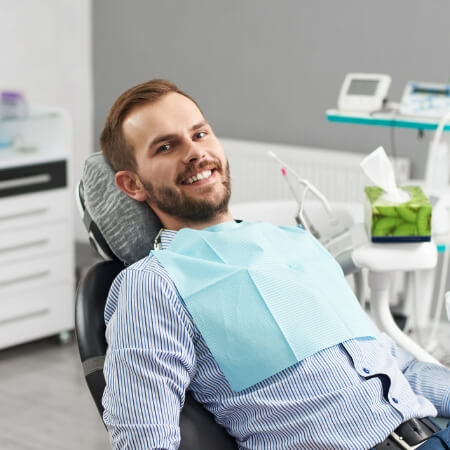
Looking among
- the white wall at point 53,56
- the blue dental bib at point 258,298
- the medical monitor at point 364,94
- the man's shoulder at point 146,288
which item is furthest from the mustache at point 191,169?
the white wall at point 53,56

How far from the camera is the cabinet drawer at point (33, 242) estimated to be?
10.8ft

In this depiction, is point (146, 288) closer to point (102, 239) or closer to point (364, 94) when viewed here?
point (102, 239)

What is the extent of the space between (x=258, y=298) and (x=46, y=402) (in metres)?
1.76

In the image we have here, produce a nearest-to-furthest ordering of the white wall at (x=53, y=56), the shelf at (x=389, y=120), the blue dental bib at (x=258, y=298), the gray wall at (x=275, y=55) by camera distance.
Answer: the blue dental bib at (x=258, y=298) < the shelf at (x=389, y=120) < the gray wall at (x=275, y=55) < the white wall at (x=53, y=56)

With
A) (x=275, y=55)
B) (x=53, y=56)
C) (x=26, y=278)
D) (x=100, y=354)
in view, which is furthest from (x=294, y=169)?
(x=100, y=354)

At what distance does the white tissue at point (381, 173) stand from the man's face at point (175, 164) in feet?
1.23

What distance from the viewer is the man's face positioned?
165cm

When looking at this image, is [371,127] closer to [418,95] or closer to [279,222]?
[418,95]

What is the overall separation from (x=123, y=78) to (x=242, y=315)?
2773 millimetres

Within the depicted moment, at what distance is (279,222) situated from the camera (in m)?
2.40

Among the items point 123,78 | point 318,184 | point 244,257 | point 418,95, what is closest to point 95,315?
point 244,257

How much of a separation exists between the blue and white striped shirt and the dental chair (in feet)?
0.38

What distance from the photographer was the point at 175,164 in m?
1.65

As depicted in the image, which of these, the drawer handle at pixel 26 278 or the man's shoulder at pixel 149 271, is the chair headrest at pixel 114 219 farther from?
the drawer handle at pixel 26 278
